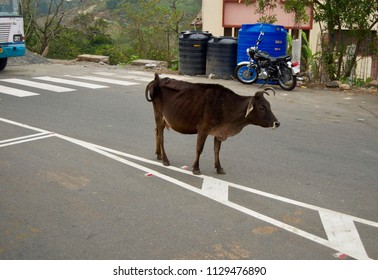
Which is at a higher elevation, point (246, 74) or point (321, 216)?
point (246, 74)

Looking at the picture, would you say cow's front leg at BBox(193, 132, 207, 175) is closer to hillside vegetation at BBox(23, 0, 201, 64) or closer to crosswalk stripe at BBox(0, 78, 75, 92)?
crosswalk stripe at BBox(0, 78, 75, 92)

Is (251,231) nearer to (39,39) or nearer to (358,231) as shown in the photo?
(358,231)

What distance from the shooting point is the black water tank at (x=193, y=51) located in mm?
17906

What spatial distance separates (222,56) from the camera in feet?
56.3

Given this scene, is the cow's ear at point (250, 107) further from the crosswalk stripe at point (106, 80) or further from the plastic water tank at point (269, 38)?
the plastic water tank at point (269, 38)

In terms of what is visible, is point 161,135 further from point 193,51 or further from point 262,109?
point 193,51

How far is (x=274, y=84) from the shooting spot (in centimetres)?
1594

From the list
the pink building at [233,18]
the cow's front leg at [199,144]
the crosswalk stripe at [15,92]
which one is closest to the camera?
the cow's front leg at [199,144]

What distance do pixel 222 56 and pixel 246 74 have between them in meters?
1.60

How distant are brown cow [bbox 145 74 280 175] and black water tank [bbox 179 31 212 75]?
1096 centimetres

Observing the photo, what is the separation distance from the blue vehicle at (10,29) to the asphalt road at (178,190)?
22.7ft

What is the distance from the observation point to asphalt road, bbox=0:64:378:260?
4.95m

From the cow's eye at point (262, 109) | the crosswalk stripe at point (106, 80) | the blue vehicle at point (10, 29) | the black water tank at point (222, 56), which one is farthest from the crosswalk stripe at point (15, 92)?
the cow's eye at point (262, 109)

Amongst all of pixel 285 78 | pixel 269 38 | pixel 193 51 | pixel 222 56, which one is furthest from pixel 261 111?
pixel 193 51
